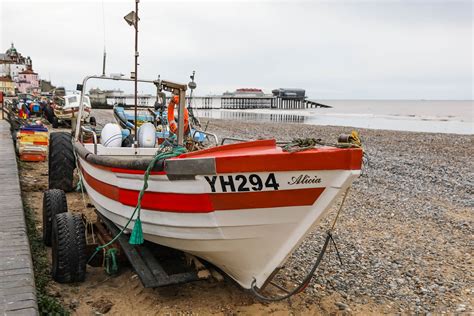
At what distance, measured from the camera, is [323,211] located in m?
3.19

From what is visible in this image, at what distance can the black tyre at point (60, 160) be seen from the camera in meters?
7.03

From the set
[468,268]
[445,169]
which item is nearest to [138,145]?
[468,268]

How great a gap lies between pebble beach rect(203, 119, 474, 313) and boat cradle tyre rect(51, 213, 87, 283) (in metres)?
2.26

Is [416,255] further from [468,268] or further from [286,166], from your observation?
[286,166]

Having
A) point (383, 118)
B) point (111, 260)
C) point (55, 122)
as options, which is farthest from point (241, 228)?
point (383, 118)

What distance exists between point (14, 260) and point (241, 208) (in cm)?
230

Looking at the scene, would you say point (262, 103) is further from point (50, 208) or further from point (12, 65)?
point (50, 208)

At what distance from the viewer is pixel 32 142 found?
1043cm

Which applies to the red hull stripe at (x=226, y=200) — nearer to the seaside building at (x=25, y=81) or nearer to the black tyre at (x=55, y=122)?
the black tyre at (x=55, y=122)

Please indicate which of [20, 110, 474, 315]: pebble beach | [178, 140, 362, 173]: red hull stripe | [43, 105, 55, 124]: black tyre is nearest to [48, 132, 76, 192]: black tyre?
[20, 110, 474, 315]: pebble beach

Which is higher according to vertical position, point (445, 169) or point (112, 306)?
point (445, 169)

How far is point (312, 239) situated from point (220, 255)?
2.55 metres

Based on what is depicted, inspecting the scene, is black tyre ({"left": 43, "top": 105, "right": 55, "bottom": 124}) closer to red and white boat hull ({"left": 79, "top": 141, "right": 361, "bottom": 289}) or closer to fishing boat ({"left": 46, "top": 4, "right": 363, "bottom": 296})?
fishing boat ({"left": 46, "top": 4, "right": 363, "bottom": 296})

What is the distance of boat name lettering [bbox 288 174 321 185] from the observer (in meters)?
3.08
